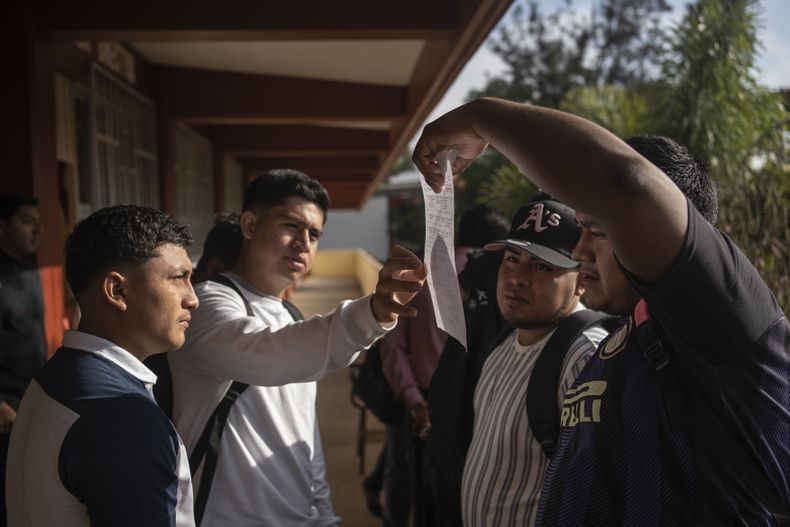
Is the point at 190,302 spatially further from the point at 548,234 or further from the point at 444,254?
the point at 548,234

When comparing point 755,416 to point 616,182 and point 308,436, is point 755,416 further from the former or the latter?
point 308,436

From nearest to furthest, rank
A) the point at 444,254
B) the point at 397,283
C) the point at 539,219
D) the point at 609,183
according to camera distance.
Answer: the point at 609,183
the point at 444,254
the point at 397,283
the point at 539,219

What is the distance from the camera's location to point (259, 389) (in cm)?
194

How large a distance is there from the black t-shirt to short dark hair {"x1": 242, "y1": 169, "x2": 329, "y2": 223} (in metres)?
1.25

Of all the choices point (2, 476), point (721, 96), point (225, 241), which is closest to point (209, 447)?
point (225, 241)

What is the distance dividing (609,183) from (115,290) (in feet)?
3.30

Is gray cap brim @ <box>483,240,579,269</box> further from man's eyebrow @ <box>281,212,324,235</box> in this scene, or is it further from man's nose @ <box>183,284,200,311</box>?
man's nose @ <box>183,284,200,311</box>

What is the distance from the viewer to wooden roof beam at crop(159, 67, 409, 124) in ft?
22.0

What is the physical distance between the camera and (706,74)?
7.35 metres

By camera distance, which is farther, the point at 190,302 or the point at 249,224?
the point at 249,224

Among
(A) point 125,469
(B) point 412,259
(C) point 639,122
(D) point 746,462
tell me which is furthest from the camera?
(C) point 639,122

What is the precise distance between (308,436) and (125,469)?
3.23 ft

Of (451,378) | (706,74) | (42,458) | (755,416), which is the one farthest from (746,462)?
(706,74)

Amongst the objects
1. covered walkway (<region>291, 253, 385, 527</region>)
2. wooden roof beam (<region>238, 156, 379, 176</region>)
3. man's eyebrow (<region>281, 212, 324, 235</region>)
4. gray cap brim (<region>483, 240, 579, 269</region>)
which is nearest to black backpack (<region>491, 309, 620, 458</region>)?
gray cap brim (<region>483, 240, 579, 269</region>)
